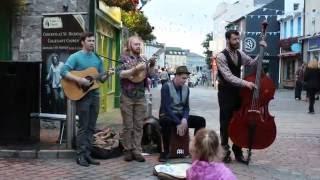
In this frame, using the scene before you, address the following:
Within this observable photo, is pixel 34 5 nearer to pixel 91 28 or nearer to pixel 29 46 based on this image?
pixel 29 46

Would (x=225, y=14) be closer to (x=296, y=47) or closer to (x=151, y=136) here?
(x=296, y=47)

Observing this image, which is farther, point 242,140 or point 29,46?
point 29,46

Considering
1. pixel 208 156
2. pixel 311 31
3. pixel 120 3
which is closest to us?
pixel 208 156

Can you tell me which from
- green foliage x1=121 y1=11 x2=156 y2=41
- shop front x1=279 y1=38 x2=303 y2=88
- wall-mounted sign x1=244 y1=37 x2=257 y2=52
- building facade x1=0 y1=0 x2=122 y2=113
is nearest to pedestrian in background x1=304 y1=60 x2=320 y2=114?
green foliage x1=121 y1=11 x2=156 y2=41

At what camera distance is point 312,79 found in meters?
19.3

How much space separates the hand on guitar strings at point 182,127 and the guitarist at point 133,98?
1.76 ft

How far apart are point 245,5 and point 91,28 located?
200 feet

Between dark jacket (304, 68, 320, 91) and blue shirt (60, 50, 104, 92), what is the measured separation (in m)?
11.9

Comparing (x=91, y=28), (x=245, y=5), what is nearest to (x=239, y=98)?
(x=91, y=28)

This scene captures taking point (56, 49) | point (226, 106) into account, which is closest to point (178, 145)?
point (226, 106)

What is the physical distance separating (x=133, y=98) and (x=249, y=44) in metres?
44.6

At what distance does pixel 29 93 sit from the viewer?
9.22m

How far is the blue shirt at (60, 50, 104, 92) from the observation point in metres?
8.20

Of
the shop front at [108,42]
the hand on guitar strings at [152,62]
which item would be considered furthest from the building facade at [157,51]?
the shop front at [108,42]
